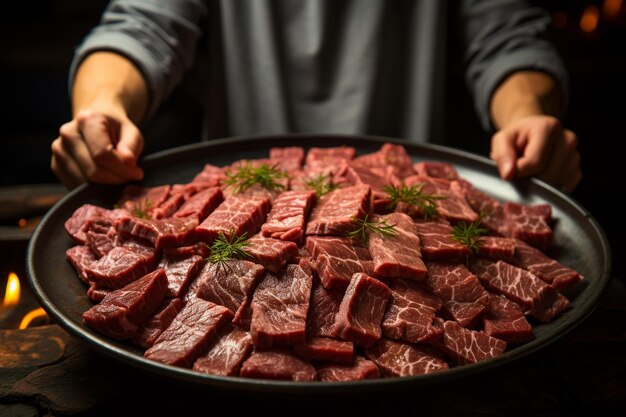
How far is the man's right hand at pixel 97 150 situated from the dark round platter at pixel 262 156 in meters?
0.12

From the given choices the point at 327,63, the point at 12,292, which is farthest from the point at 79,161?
the point at 327,63

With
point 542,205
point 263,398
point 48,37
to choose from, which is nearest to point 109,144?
point 263,398

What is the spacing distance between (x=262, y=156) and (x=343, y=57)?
127cm

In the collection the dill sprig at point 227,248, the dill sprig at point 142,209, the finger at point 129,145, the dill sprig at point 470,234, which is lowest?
the dill sprig at point 142,209

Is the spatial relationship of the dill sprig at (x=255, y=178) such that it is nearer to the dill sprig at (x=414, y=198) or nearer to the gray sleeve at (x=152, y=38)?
the dill sprig at (x=414, y=198)

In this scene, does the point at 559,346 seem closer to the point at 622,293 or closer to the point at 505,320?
the point at 505,320

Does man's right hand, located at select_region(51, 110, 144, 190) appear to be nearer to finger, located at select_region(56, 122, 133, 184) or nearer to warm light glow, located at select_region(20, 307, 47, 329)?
finger, located at select_region(56, 122, 133, 184)

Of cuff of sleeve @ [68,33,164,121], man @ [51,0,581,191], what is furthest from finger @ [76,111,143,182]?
cuff of sleeve @ [68,33,164,121]

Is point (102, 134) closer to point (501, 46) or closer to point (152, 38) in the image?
point (152, 38)

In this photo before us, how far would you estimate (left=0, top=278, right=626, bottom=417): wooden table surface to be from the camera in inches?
78.0

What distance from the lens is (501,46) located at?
4.01 metres

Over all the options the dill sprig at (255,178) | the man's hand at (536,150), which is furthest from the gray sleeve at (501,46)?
the dill sprig at (255,178)

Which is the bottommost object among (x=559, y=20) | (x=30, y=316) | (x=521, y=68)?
(x=30, y=316)

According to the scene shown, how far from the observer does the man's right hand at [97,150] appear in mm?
2748
